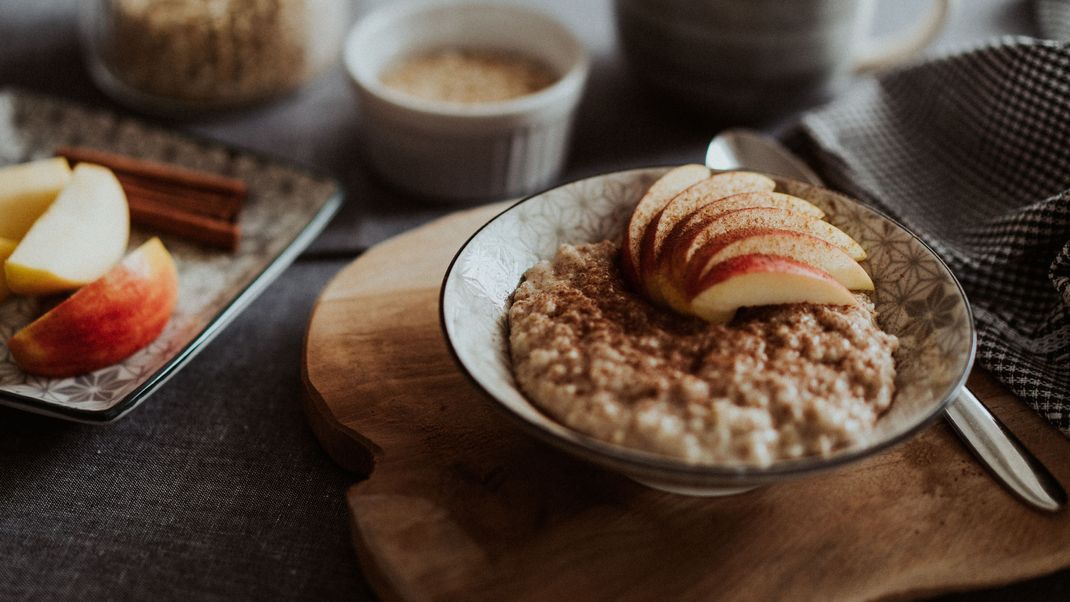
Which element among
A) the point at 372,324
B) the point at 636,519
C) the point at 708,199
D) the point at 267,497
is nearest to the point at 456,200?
the point at 372,324

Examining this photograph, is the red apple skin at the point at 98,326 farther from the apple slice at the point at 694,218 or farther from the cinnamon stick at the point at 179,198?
the apple slice at the point at 694,218

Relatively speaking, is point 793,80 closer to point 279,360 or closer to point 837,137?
point 837,137

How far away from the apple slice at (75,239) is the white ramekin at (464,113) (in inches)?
22.7

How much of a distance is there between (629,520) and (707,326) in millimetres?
305

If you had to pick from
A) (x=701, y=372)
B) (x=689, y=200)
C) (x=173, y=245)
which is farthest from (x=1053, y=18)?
(x=173, y=245)

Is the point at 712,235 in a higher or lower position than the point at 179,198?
higher

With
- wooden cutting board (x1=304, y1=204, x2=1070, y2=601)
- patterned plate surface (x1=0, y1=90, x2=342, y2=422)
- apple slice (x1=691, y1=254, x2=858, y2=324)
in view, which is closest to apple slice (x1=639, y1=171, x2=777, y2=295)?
apple slice (x1=691, y1=254, x2=858, y2=324)

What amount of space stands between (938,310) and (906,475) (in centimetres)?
25

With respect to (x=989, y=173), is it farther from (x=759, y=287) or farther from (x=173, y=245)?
(x=173, y=245)

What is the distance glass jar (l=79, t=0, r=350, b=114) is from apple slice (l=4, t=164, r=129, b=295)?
48cm

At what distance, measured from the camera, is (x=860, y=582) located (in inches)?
46.6

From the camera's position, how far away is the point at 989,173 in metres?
1.83

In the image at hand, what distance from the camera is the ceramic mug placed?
199cm

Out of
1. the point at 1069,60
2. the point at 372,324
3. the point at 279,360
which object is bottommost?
the point at 279,360
